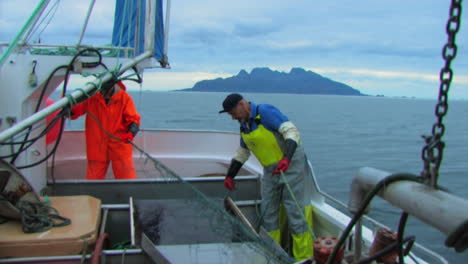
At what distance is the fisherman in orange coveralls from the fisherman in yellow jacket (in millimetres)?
1925

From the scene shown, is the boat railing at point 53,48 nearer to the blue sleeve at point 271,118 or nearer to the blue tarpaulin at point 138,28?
the blue tarpaulin at point 138,28

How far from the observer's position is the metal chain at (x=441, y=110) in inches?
61.3

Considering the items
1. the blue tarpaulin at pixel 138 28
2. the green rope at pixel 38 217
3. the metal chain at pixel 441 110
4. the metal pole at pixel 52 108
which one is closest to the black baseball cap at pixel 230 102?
the metal pole at pixel 52 108

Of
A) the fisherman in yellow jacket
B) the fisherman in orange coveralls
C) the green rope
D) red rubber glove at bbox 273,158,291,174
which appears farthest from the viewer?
the fisherman in orange coveralls

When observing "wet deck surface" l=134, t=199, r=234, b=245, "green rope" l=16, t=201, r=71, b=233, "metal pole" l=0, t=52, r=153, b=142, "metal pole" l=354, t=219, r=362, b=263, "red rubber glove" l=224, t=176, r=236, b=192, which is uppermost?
"metal pole" l=0, t=52, r=153, b=142

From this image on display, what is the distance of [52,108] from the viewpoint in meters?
4.24

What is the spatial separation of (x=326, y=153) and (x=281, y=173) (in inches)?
770

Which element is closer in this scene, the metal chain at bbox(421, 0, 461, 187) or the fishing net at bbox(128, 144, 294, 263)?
the metal chain at bbox(421, 0, 461, 187)

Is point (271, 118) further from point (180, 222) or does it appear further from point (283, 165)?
point (180, 222)

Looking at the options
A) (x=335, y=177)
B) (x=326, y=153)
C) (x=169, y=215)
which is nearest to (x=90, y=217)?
(x=169, y=215)

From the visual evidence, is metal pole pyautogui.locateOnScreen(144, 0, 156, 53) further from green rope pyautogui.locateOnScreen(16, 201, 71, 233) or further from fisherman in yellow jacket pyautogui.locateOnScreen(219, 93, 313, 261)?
green rope pyautogui.locateOnScreen(16, 201, 71, 233)

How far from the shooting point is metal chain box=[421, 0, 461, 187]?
5.11 ft

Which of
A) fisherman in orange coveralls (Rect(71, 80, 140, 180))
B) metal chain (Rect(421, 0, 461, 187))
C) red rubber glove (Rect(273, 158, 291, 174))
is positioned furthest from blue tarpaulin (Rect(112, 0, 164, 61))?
metal chain (Rect(421, 0, 461, 187))

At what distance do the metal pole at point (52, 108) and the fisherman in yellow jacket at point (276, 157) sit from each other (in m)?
1.18
